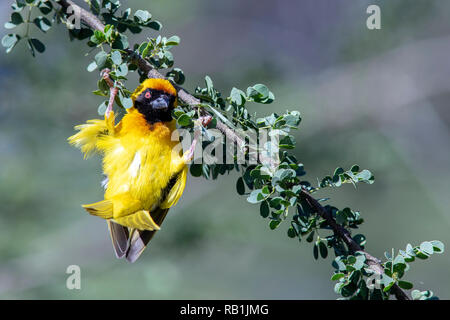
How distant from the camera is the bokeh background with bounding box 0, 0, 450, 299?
5258 mm

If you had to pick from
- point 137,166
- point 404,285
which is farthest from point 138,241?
point 404,285

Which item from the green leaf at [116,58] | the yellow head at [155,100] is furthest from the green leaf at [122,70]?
the yellow head at [155,100]

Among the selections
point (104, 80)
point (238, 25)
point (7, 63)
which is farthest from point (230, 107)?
point (238, 25)

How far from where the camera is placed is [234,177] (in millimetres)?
7250

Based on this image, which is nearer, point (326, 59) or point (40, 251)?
point (40, 251)

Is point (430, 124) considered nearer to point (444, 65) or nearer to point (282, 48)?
point (444, 65)

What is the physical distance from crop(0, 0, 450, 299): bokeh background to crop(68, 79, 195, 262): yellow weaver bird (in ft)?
6.39

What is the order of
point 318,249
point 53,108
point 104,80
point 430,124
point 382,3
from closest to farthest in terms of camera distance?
point 318,249, point 104,80, point 53,108, point 382,3, point 430,124

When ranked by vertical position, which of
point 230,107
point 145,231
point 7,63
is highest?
point 7,63

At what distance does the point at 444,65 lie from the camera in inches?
281

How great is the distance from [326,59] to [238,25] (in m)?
1.49

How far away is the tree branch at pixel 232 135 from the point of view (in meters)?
2.23

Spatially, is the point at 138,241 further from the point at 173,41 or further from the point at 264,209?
the point at 173,41

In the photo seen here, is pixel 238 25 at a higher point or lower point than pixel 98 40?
higher
